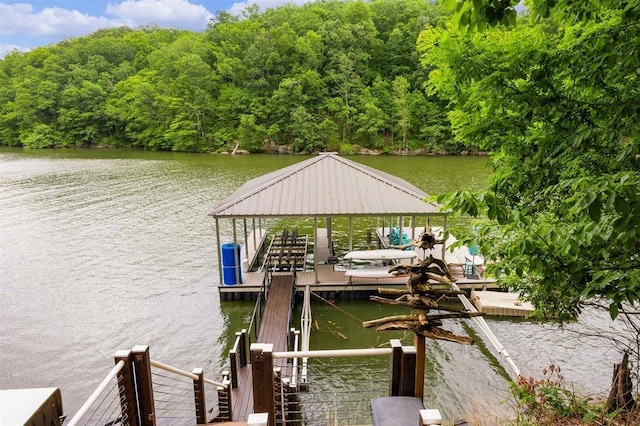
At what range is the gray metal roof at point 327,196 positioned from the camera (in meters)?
10.3

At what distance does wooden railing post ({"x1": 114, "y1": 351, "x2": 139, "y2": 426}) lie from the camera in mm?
3287

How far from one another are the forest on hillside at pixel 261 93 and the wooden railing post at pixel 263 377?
46945 millimetres

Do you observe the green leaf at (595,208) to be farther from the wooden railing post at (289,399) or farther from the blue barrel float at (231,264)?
the blue barrel float at (231,264)

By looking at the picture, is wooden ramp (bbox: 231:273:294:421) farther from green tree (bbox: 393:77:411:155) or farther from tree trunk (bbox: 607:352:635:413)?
green tree (bbox: 393:77:411:155)

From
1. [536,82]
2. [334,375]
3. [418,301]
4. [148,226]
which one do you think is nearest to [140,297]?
[334,375]

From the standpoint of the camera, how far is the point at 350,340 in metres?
8.73

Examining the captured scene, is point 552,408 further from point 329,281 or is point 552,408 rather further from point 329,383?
point 329,281

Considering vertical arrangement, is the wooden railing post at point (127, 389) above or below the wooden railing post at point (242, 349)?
above

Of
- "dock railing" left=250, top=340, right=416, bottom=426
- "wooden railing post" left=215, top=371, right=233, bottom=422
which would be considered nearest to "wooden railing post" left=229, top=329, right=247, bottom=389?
"wooden railing post" left=215, top=371, right=233, bottom=422

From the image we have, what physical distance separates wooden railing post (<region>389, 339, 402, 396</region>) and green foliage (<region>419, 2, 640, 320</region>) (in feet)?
3.62

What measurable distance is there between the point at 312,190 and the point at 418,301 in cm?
808

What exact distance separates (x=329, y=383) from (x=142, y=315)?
5.46 metres

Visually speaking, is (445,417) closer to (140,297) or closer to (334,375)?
(334,375)

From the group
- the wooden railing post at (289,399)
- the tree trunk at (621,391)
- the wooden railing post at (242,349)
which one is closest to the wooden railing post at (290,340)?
the wooden railing post at (242,349)
